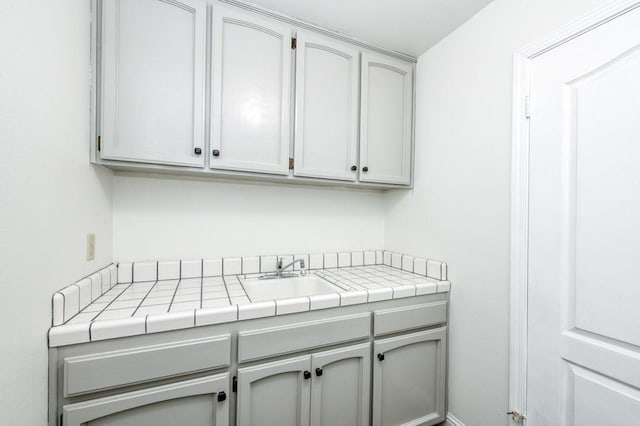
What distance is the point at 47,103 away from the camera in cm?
84

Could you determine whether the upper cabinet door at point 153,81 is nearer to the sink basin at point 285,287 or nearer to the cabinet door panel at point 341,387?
the sink basin at point 285,287

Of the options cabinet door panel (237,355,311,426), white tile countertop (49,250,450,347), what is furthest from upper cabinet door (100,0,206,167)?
cabinet door panel (237,355,311,426)

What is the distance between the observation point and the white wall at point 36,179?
26.3 inches

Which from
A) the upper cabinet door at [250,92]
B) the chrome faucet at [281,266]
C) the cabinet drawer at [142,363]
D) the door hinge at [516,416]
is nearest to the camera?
the cabinet drawer at [142,363]

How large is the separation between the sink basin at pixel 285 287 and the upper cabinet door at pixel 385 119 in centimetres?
71

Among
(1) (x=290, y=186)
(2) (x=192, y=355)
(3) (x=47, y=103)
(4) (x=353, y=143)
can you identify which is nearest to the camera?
(3) (x=47, y=103)

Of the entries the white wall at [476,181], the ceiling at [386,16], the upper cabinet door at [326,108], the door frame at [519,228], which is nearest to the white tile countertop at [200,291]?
the white wall at [476,181]

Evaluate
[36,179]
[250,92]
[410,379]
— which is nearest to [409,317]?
[410,379]

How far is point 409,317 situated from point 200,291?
1.08 metres

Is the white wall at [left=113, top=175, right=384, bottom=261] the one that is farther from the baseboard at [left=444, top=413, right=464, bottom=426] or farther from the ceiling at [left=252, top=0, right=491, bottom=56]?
the baseboard at [left=444, top=413, right=464, bottom=426]

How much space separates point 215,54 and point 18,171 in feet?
3.06

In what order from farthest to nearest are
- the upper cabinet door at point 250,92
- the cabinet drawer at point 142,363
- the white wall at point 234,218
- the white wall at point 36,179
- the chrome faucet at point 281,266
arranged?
the chrome faucet at point 281,266, the white wall at point 234,218, the upper cabinet door at point 250,92, the cabinet drawer at point 142,363, the white wall at point 36,179

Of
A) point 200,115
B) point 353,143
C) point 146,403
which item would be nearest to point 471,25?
point 353,143

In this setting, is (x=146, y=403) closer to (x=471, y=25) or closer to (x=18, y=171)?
(x=18, y=171)
